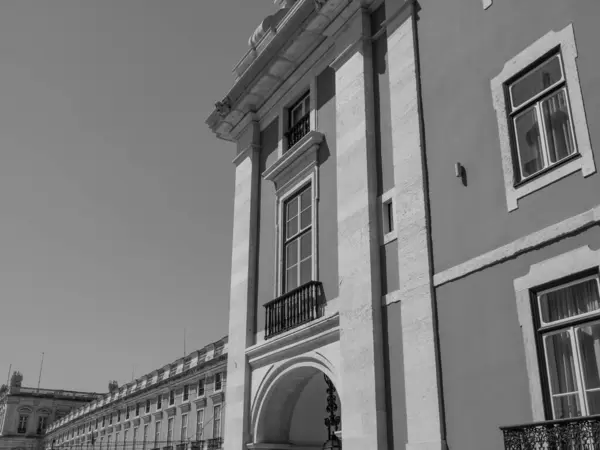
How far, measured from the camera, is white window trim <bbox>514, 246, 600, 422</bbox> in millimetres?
7570

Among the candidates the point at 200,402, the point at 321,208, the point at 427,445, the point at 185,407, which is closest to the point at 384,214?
the point at 321,208

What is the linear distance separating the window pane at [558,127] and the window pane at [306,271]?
553cm

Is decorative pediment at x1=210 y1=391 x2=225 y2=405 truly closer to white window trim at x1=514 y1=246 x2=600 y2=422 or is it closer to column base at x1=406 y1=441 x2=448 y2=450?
column base at x1=406 y1=441 x2=448 y2=450

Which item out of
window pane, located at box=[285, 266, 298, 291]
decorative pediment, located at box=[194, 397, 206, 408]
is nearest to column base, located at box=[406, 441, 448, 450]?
window pane, located at box=[285, 266, 298, 291]

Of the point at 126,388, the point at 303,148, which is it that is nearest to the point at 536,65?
the point at 303,148

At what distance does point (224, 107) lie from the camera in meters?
16.3

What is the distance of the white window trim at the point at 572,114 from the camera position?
310 inches

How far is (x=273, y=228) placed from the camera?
1440 cm

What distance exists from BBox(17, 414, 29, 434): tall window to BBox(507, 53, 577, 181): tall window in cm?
7384

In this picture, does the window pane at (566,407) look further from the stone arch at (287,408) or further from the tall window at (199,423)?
the tall window at (199,423)

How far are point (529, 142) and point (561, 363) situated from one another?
2661 millimetres

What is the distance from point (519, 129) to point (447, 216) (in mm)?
1492

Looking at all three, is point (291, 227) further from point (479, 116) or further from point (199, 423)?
point (199, 423)

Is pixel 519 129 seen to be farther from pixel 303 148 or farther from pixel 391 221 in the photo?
pixel 303 148
